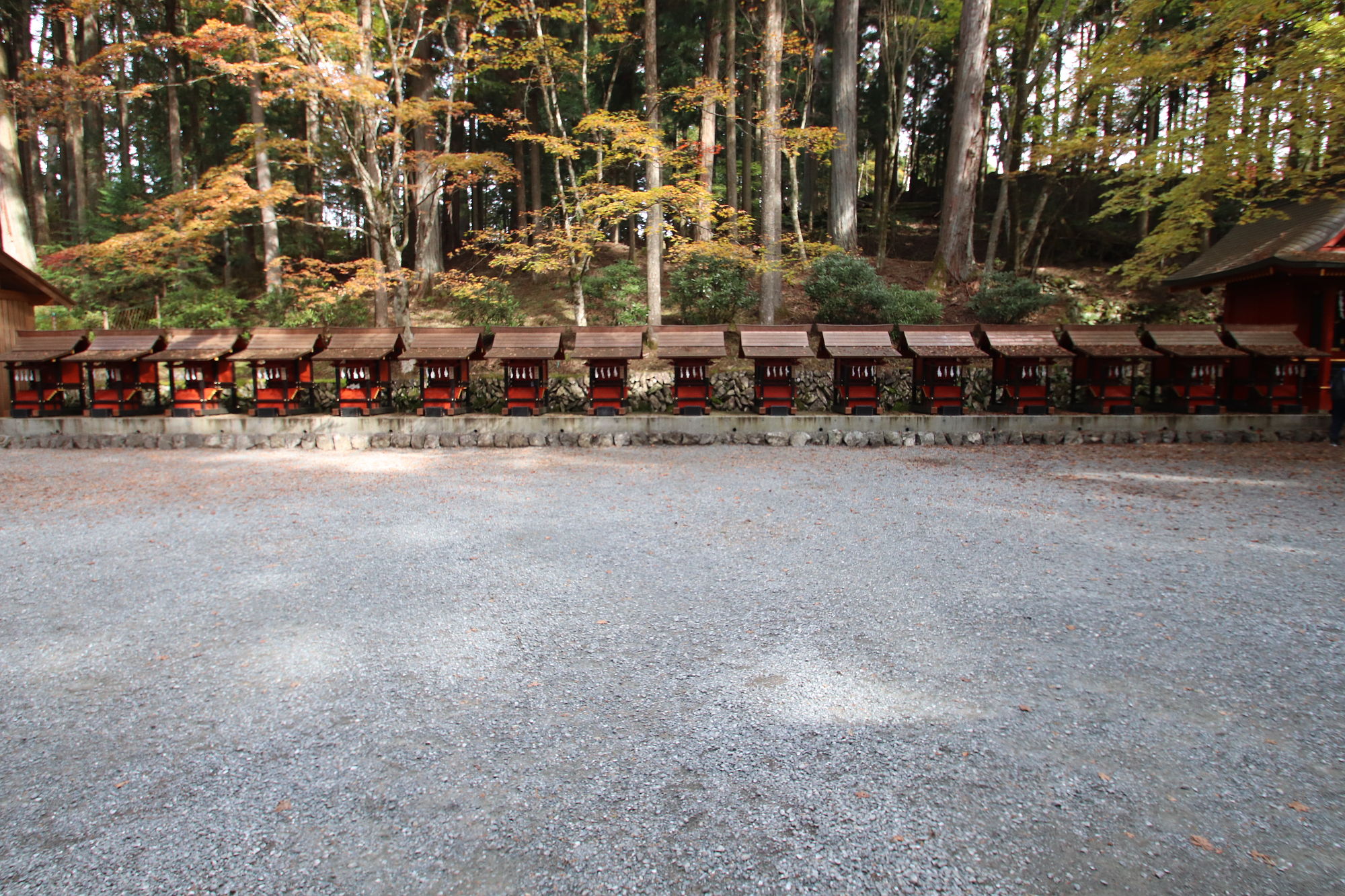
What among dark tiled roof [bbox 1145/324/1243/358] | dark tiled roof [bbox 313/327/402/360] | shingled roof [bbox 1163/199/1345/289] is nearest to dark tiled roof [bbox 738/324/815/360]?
dark tiled roof [bbox 1145/324/1243/358]

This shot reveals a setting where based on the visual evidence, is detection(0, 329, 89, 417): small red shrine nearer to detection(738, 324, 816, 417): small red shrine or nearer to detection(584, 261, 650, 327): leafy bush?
detection(584, 261, 650, 327): leafy bush

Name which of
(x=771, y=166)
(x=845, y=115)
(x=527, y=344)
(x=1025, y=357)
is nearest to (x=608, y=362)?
(x=527, y=344)

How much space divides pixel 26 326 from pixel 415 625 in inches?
609

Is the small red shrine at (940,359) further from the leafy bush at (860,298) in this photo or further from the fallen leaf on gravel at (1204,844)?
the fallen leaf on gravel at (1204,844)

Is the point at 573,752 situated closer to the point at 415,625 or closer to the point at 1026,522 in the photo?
the point at 415,625

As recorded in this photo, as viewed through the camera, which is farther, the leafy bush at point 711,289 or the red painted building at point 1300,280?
the leafy bush at point 711,289

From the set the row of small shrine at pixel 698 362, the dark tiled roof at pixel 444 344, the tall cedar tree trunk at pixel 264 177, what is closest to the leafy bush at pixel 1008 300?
the row of small shrine at pixel 698 362

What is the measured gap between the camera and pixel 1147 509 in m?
6.75

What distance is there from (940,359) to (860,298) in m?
3.14

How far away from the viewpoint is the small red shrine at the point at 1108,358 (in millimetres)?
11602

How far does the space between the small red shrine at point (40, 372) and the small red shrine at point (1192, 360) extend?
19.6m

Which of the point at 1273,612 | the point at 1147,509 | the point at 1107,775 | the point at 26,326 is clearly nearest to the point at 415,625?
the point at 1107,775

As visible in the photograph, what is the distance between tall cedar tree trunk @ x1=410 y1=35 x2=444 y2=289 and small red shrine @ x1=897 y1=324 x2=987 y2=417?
9.94 meters

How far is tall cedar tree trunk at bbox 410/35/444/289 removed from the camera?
14484 millimetres
